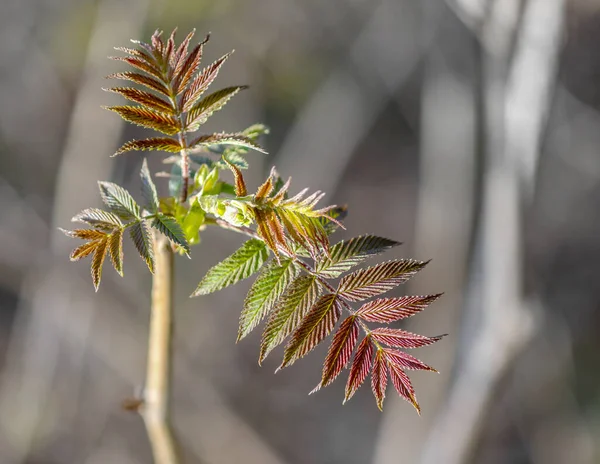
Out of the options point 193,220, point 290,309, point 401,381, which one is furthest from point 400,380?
point 193,220

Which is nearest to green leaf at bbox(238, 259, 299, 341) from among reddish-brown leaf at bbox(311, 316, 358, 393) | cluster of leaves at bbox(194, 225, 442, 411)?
cluster of leaves at bbox(194, 225, 442, 411)

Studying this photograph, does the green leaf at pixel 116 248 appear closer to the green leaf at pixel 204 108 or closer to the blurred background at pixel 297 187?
the green leaf at pixel 204 108

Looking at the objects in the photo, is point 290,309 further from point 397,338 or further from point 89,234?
point 89,234

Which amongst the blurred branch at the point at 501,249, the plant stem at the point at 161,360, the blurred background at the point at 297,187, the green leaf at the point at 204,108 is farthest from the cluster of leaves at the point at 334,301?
the blurred background at the point at 297,187

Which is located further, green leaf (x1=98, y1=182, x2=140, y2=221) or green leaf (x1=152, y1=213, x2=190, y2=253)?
green leaf (x1=98, y1=182, x2=140, y2=221)

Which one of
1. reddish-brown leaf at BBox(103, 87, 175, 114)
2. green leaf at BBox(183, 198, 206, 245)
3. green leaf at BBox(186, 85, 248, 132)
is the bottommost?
green leaf at BBox(183, 198, 206, 245)

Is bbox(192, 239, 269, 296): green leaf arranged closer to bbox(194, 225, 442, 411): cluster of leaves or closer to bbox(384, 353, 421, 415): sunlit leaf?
bbox(194, 225, 442, 411): cluster of leaves

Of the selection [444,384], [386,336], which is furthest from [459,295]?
[386,336]
